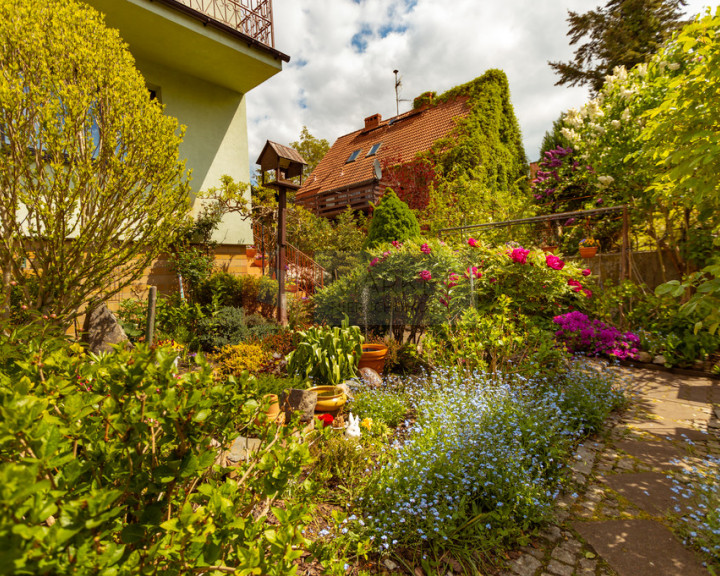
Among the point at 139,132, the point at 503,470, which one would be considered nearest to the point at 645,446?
A: the point at 503,470

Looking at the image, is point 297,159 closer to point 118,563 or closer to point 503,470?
point 503,470

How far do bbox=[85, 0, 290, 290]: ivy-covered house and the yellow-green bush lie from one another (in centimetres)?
337

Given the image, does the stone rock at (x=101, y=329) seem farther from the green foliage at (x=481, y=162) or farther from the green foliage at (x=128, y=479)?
the green foliage at (x=481, y=162)

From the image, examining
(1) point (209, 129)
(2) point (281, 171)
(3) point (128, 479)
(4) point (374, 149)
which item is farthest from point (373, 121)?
(3) point (128, 479)

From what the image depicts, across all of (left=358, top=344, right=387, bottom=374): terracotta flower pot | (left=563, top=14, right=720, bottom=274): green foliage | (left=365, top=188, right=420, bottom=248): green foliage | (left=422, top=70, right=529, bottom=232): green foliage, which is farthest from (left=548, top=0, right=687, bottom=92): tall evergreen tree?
(left=358, top=344, right=387, bottom=374): terracotta flower pot

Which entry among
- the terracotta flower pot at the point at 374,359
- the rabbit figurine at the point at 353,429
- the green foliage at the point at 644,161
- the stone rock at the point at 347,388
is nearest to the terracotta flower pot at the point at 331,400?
the stone rock at the point at 347,388

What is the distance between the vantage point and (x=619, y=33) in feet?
42.4

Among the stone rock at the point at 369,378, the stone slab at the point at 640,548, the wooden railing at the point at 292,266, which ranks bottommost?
the stone slab at the point at 640,548

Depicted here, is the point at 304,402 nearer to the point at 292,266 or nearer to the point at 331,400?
the point at 331,400

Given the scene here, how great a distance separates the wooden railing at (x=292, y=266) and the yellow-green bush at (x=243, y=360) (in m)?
4.08

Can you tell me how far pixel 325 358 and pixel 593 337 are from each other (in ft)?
13.4

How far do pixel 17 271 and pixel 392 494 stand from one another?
4480 mm

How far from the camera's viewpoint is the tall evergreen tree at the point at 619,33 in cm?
1259

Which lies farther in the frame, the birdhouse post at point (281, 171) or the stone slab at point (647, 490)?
the birdhouse post at point (281, 171)
